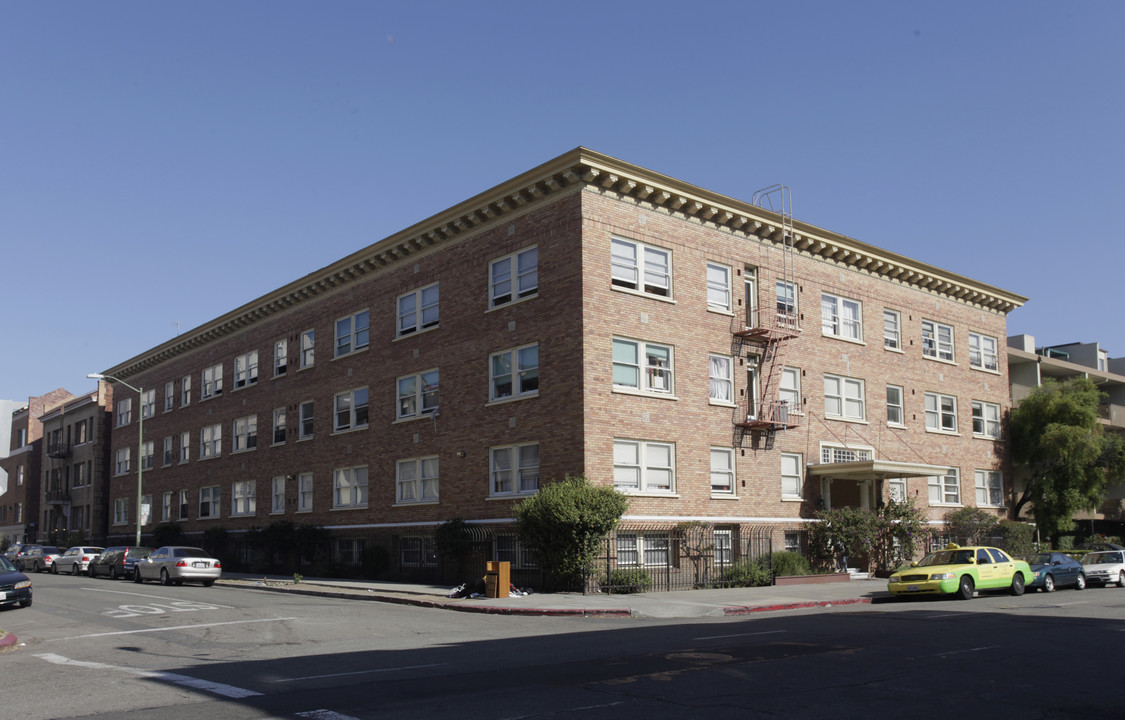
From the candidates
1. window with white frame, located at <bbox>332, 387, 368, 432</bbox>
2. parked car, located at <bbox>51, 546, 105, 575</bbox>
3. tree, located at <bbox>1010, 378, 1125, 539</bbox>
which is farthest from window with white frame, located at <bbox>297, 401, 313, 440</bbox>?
tree, located at <bbox>1010, 378, 1125, 539</bbox>

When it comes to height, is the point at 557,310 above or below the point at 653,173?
below

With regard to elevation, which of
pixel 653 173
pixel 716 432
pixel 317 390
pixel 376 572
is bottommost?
pixel 376 572

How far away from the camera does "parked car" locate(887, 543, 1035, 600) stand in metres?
24.7

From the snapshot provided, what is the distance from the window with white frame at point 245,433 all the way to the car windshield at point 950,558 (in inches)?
1227

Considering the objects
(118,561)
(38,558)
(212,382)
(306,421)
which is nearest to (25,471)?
(38,558)

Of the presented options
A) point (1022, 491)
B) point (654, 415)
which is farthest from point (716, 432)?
point (1022, 491)

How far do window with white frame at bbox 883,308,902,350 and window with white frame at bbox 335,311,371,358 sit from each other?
2148 centimetres

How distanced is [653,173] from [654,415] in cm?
769

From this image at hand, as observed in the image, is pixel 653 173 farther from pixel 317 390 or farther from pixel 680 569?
pixel 317 390

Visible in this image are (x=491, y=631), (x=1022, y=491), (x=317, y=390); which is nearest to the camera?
(x=491, y=631)

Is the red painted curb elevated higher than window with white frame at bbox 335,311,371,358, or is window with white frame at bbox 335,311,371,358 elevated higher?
window with white frame at bbox 335,311,371,358

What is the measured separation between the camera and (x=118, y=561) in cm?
3984

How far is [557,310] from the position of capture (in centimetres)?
2847

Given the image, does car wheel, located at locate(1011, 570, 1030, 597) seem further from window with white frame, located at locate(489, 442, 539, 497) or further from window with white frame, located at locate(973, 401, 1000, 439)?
window with white frame, located at locate(973, 401, 1000, 439)
